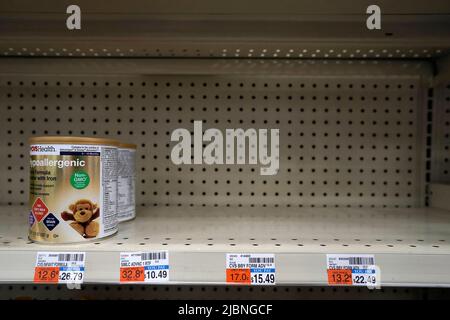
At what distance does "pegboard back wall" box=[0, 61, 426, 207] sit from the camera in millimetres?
1096

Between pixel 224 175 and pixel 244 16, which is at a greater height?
pixel 244 16

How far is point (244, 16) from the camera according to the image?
820mm

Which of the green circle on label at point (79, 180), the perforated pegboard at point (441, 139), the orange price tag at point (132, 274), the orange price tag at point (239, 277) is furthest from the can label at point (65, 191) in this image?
the perforated pegboard at point (441, 139)

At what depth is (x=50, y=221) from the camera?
0.60 meters

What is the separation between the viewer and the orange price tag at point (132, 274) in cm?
58

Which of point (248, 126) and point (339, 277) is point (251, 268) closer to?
point (339, 277)

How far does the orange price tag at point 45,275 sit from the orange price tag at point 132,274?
12cm

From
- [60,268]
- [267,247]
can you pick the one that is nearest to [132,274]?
[60,268]

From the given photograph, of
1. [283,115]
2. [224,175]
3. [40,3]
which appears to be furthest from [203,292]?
[40,3]

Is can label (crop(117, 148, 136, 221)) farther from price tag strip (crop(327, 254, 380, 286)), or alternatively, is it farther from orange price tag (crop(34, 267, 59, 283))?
price tag strip (crop(327, 254, 380, 286))

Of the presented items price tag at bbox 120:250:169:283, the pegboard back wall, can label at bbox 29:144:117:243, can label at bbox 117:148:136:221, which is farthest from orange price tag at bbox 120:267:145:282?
the pegboard back wall

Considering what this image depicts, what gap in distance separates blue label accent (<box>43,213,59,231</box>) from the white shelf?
1.5 inches
